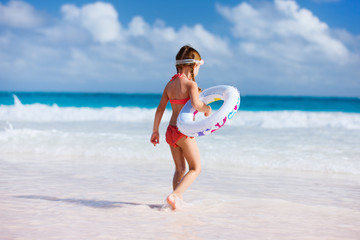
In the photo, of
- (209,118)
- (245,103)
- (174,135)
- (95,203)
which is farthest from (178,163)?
(245,103)

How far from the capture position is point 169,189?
13.7 feet

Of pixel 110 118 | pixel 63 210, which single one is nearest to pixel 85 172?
pixel 63 210

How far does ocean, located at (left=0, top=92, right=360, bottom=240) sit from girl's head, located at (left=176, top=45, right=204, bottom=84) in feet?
4.05

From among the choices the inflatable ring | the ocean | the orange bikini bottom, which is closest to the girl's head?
the inflatable ring

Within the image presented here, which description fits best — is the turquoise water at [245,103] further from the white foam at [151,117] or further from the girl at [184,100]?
the girl at [184,100]

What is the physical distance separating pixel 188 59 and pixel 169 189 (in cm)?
164

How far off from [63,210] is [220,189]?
5.73 feet

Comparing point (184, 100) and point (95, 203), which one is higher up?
point (184, 100)

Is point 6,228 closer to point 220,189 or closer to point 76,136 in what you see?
point 220,189

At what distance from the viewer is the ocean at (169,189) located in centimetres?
274

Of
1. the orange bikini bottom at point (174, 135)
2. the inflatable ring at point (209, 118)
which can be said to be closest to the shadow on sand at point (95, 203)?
the orange bikini bottom at point (174, 135)

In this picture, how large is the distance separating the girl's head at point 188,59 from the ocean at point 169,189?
1234 mm

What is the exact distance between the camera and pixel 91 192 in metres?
3.97

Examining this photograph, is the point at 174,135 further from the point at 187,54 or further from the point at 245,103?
the point at 245,103
